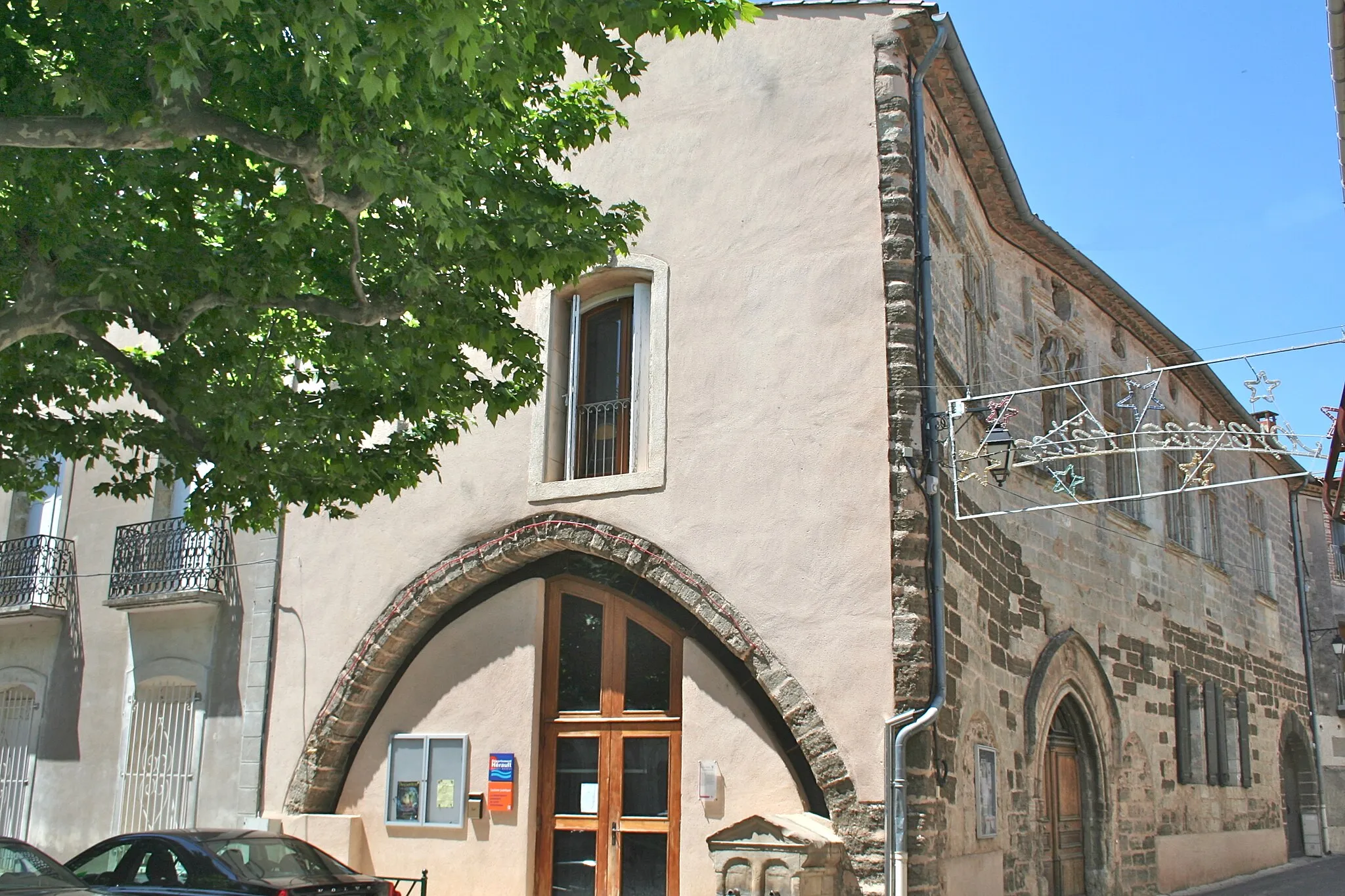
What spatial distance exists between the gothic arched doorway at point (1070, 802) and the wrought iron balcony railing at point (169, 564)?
27.1 feet

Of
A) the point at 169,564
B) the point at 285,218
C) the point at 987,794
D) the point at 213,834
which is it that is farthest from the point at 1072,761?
the point at 169,564

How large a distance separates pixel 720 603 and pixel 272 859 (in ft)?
12.1

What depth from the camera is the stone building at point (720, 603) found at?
31.6ft

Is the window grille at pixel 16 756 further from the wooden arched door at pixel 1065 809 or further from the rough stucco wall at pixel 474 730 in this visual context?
the wooden arched door at pixel 1065 809

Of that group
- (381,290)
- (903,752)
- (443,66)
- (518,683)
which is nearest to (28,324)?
(381,290)

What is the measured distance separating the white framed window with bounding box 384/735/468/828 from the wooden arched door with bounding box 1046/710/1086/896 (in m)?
5.29

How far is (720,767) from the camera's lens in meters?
9.82

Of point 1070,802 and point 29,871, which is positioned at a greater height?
point 1070,802

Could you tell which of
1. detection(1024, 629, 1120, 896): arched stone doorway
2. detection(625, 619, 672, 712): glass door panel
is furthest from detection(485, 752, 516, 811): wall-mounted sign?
detection(1024, 629, 1120, 896): arched stone doorway

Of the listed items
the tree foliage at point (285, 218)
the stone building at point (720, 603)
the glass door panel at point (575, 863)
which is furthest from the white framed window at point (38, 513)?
the glass door panel at point (575, 863)

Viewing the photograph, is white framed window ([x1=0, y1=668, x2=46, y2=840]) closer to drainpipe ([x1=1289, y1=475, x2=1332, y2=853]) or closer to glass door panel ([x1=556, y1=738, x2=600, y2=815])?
glass door panel ([x1=556, y1=738, x2=600, y2=815])

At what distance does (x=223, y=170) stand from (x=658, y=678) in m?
5.31

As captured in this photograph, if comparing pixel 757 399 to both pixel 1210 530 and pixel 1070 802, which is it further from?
pixel 1210 530

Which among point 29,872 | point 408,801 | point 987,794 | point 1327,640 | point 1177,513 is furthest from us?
point 1327,640
